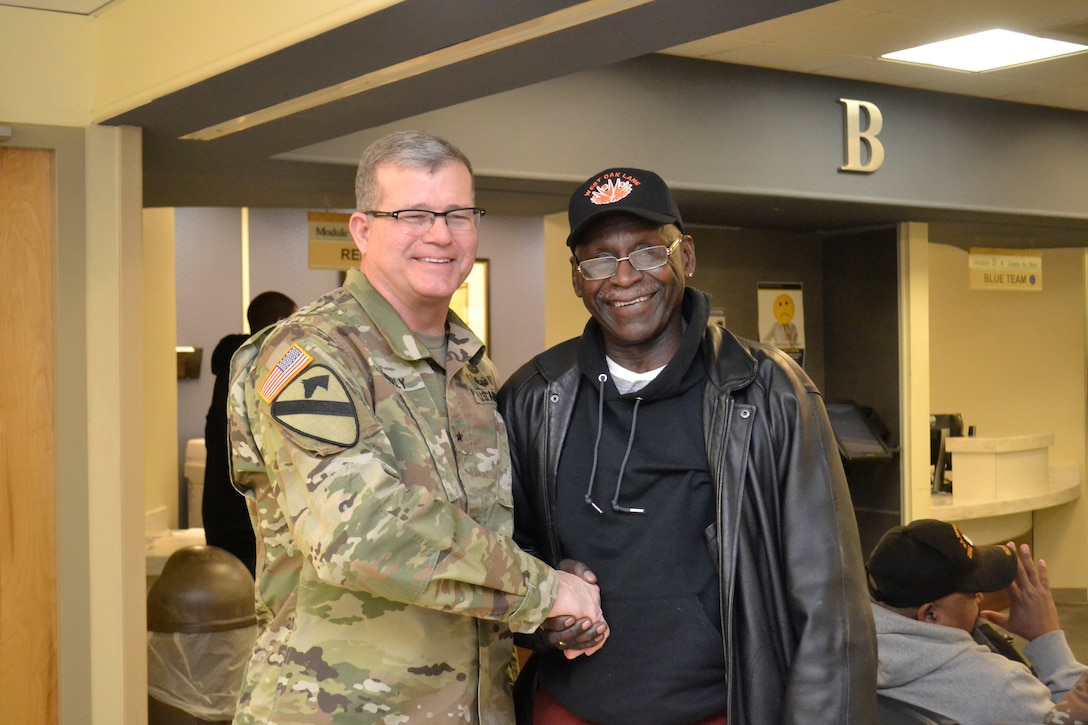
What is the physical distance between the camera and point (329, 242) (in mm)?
5516

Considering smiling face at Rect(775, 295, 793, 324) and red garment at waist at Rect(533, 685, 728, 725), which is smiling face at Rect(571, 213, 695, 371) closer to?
red garment at waist at Rect(533, 685, 728, 725)

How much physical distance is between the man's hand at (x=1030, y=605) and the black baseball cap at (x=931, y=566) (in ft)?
0.21

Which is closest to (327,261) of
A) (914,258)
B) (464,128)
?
(464,128)

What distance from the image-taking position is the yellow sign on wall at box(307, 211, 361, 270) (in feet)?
18.0

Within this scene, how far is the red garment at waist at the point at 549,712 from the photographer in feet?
6.45

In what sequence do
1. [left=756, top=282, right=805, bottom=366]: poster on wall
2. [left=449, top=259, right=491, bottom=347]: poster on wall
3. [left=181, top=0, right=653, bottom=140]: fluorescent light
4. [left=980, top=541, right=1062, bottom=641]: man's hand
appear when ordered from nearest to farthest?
1. [left=181, top=0, right=653, bottom=140]: fluorescent light
2. [left=980, top=541, right=1062, bottom=641]: man's hand
3. [left=756, top=282, right=805, bottom=366]: poster on wall
4. [left=449, top=259, right=491, bottom=347]: poster on wall

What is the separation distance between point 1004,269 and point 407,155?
636 cm

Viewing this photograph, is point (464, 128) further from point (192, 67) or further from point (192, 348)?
point (192, 348)

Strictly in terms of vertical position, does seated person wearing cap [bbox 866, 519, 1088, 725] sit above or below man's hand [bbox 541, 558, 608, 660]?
below

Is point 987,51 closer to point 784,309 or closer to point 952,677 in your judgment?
point 784,309

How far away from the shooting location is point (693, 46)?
4.75m

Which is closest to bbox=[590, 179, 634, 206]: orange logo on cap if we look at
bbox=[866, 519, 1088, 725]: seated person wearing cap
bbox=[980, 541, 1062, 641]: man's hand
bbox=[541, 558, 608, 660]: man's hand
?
bbox=[541, 558, 608, 660]: man's hand

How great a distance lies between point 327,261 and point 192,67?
252 centimetres

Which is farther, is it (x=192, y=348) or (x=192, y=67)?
(x=192, y=348)
